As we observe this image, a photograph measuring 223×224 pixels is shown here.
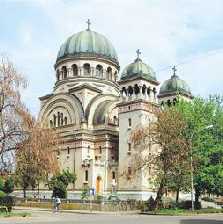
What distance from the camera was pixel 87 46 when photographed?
247 ft

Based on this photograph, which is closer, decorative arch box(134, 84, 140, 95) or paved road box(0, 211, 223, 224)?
paved road box(0, 211, 223, 224)

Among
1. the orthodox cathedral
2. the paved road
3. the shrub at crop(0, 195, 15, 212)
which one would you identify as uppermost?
the orthodox cathedral

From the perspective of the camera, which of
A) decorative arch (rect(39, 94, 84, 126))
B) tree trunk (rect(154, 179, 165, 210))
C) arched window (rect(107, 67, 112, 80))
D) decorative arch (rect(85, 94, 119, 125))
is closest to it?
tree trunk (rect(154, 179, 165, 210))

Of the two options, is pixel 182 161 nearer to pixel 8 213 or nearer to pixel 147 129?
pixel 147 129

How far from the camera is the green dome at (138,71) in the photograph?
63.4 m

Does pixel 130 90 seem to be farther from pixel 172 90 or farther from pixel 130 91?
pixel 172 90

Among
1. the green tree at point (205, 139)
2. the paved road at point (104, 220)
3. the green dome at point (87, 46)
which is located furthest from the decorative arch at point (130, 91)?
the paved road at point (104, 220)

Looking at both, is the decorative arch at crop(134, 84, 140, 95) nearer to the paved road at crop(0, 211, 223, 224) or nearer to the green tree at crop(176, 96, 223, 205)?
the green tree at crop(176, 96, 223, 205)

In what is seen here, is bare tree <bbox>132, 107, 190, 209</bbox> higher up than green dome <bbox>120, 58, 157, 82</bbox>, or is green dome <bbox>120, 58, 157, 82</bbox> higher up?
green dome <bbox>120, 58, 157, 82</bbox>

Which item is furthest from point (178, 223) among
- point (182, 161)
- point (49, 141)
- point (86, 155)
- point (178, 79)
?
point (178, 79)

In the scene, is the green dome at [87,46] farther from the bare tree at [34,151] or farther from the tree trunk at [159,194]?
the bare tree at [34,151]

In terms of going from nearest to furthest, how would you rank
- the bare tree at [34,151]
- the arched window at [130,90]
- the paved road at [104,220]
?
the paved road at [104,220], the bare tree at [34,151], the arched window at [130,90]

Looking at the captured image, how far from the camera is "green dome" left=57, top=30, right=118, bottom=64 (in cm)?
7488

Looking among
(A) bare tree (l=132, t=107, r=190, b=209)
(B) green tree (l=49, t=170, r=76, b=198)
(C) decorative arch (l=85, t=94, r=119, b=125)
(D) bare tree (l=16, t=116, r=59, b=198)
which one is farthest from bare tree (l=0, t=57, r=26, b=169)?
(C) decorative arch (l=85, t=94, r=119, b=125)
